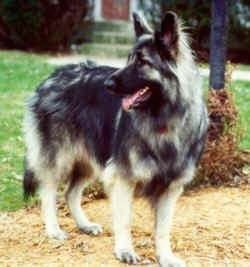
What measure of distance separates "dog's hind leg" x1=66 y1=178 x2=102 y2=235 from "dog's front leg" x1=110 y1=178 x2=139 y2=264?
645mm

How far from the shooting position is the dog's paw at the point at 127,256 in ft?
18.3

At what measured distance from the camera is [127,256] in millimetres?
5590

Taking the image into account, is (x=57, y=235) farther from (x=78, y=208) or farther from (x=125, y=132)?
(x=125, y=132)

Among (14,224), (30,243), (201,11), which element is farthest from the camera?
(201,11)

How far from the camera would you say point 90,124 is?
605cm

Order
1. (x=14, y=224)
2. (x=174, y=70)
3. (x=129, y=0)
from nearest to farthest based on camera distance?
(x=174, y=70) → (x=14, y=224) → (x=129, y=0)

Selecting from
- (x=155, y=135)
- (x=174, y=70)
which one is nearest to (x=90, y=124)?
(x=155, y=135)

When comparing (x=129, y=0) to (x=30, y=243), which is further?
(x=129, y=0)

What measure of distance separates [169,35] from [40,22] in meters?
13.0

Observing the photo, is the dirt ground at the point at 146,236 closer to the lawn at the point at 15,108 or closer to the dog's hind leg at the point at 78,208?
the dog's hind leg at the point at 78,208

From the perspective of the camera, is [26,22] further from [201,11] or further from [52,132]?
[52,132]

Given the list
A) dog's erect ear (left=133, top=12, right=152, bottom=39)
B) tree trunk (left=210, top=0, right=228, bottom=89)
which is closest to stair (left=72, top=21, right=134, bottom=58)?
tree trunk (left=210, top=0, right=228, bottom=89)

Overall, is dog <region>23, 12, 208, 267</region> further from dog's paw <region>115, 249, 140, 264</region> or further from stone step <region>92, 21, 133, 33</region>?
stone step <region>92, 21, 133, 33</region>

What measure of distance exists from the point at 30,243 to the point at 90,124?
1.08m
